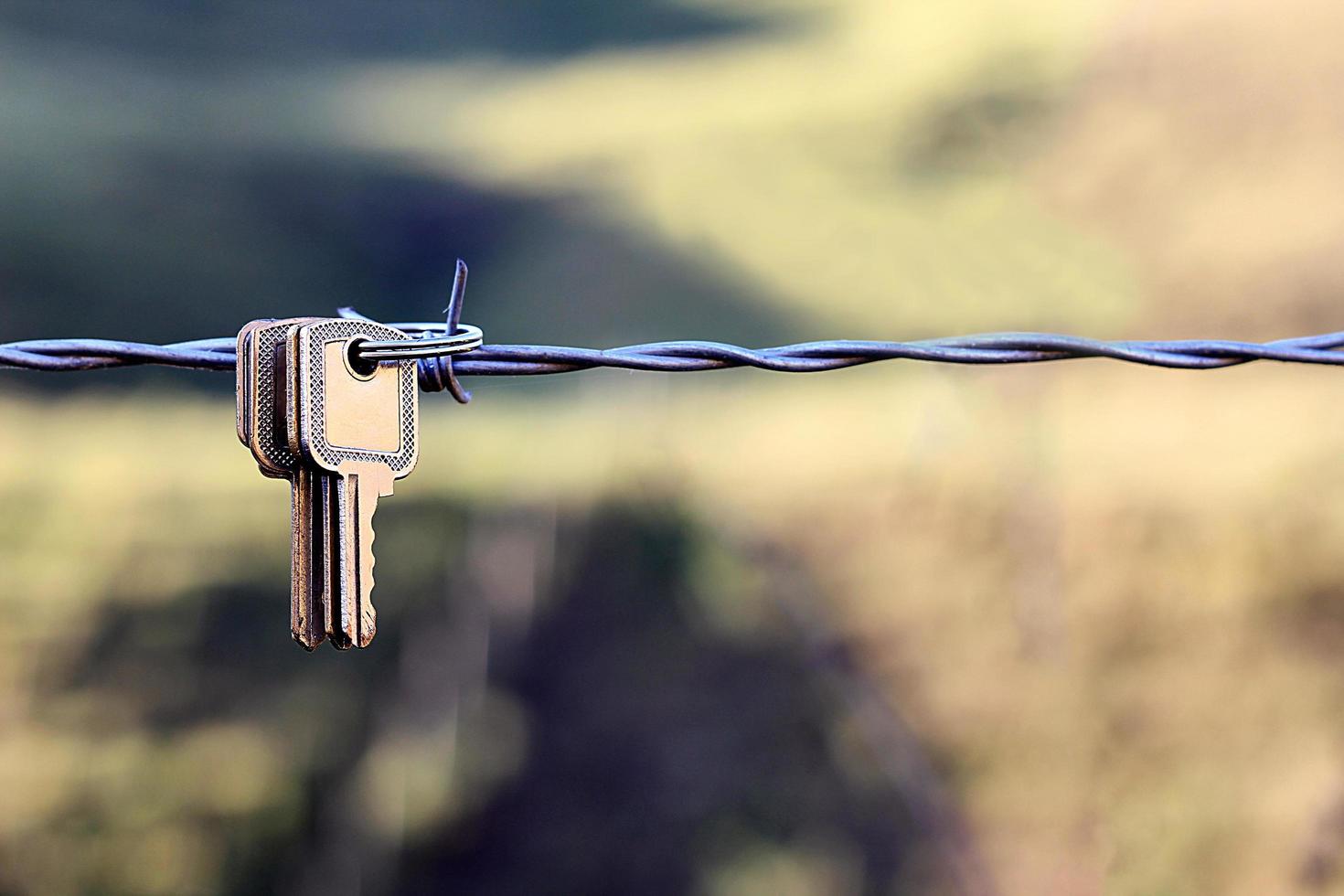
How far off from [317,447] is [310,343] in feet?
0.15

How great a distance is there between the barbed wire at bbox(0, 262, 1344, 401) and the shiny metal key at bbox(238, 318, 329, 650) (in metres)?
0.04

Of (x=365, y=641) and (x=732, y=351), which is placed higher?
(x=732, y=351)

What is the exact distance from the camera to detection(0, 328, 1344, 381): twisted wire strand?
0.59m

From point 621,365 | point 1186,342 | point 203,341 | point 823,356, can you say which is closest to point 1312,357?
point 1186,342

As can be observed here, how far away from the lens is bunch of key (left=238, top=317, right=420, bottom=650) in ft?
1.70

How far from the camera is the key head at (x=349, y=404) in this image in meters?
0.52

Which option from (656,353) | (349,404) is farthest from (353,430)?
(656,353)

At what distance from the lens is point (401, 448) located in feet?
1.83

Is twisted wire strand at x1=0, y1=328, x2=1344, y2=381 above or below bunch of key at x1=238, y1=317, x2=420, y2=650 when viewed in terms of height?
above

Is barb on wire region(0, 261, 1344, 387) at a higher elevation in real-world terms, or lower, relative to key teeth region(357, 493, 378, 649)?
higher

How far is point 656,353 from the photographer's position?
63 cm

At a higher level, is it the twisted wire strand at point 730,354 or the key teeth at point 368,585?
Answer: the twisted wire strand at point 730,354

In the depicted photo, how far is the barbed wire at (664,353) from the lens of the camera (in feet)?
1.87

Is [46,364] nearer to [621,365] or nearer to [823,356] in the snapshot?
[621,365]
